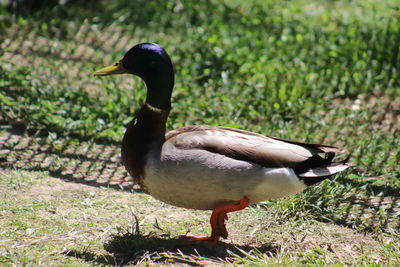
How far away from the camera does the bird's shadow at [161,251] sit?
3.12 meters

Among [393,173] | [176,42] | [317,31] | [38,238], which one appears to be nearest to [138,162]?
[38,238]

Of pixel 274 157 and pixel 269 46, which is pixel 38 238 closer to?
pixel 274 157

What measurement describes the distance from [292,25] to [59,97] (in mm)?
3150

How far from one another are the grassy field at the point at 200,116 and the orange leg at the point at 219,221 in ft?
0.21

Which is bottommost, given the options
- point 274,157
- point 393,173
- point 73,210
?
point 73,210

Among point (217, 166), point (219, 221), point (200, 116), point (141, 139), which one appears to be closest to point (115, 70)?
point (141, 139)

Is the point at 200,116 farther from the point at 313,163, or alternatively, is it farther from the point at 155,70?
the point at 313,163

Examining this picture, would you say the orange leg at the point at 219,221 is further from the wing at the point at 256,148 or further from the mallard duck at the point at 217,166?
the wing at the point at 256,148

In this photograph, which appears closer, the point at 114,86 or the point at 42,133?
the point at 42,133

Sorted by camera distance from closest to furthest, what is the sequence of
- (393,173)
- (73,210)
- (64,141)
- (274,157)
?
(274,157) → (73,210) → (393,173) → (64,141)

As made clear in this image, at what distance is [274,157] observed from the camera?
3.18 m

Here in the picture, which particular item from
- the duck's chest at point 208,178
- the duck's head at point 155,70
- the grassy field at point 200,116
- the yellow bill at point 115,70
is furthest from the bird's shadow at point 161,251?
the yellow bill at point 115,70

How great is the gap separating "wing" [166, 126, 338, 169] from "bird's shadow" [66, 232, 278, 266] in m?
0.48

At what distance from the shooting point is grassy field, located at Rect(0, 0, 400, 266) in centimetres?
334
